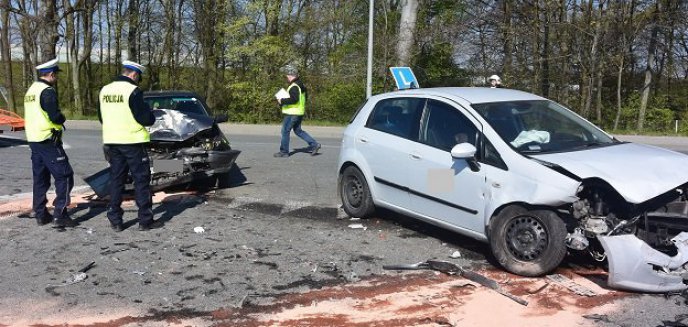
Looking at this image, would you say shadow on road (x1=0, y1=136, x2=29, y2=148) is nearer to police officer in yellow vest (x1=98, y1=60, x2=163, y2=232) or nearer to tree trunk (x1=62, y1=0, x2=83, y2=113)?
police officer in yellow vest (x1=98, y1=60, x2=163, y2=232)

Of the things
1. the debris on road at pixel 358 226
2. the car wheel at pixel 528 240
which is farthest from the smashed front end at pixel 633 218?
the debris on road at pixel 358 226

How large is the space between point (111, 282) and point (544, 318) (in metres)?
3.28

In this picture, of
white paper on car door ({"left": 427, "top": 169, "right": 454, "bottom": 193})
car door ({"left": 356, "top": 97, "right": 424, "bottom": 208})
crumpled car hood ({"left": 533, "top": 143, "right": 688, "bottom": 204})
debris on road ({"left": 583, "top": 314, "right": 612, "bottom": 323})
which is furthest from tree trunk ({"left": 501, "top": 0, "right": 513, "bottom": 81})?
debris on road ({"left": 583, "top": 314, "right": 612, "bottom": 323})

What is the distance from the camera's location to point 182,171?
7.99 meters

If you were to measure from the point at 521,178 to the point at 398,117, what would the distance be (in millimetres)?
1885

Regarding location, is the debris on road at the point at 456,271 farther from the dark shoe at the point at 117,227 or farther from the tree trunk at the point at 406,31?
the tree trunk at the point at 406,31

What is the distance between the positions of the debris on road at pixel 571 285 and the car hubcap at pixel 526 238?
0.23 metres

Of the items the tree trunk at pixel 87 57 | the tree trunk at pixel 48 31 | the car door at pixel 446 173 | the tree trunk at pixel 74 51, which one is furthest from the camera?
the tree trunk at pixel 87 57


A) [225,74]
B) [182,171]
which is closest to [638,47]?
[225,74]

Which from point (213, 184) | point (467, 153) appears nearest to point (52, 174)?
point (213, 184)

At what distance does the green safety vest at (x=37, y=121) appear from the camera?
6.35 metres

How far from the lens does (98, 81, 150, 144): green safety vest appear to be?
20.4 feet

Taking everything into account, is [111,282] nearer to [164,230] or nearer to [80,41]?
[164,230]

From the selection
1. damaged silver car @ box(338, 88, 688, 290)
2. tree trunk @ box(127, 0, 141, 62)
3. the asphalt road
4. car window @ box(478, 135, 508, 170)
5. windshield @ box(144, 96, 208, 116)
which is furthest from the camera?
tree trunk @ box(127, 0, 141, 62)
